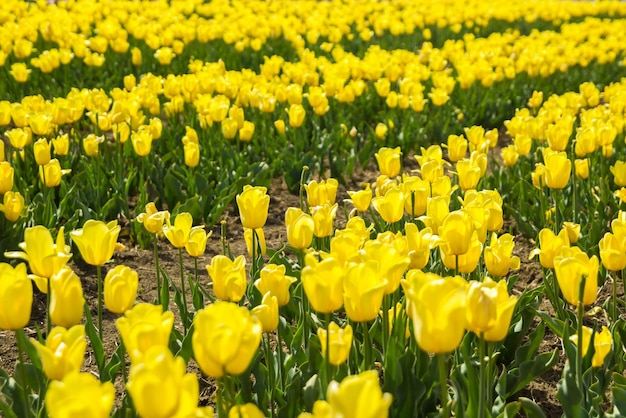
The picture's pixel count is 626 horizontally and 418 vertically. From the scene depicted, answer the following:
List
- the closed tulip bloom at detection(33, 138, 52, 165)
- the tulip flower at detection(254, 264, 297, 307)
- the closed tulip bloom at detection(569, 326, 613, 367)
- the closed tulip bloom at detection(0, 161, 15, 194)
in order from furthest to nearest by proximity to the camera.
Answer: the closed tulip bloom at detection(33, 138, 52, 165) → the closed tulip bloom at detection(0, 161, 15, 194) → the closed tulip bloom at detection(569, 326, 613, 367) → the tulip flower at detection(254, 264, 297, 307)

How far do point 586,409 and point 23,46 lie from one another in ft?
20.5

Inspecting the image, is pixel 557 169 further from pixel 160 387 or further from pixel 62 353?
pixel 160 387

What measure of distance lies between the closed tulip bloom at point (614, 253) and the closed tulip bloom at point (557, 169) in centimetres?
84

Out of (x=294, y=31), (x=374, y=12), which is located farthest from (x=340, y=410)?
(x=374, y=12)

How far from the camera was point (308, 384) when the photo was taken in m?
2.19

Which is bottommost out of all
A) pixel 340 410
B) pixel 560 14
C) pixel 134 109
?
pixel 560 14

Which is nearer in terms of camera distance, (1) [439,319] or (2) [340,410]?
(2) [340,410]

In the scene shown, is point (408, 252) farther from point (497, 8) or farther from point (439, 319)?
point (497, 8)

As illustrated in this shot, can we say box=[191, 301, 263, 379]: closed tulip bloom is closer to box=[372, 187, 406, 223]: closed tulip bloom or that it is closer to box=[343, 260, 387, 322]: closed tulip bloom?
box=[343, 260, 387, 322]: closed tulip bloom

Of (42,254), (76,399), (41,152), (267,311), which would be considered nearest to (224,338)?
(76,399)

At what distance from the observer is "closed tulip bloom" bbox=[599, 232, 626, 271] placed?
2486mm

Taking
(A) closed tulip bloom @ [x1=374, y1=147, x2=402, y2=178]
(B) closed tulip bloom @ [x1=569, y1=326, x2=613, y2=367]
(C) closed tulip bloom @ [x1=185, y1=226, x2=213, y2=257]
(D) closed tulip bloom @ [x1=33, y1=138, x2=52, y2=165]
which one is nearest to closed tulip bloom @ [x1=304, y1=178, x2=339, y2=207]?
(C) closed tulip bloom @ [x1=185, y1=226, x2=213, y2=257]

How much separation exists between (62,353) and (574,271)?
1388 mm

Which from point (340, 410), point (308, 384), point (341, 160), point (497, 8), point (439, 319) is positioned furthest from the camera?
point (497, 8)
